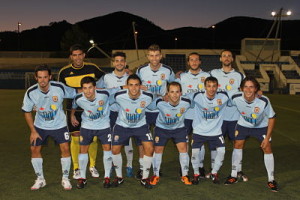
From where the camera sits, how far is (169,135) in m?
5.11

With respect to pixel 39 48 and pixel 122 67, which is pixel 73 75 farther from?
pixel 39 48

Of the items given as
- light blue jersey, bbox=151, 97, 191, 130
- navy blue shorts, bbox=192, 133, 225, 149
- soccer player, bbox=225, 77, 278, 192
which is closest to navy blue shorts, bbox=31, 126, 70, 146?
light blue jersey, bbox=151, 97, 191, 130

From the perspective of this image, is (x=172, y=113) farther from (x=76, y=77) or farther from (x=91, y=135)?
(x=76, y=77)

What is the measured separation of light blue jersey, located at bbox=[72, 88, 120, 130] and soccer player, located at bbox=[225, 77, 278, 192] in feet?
6.40

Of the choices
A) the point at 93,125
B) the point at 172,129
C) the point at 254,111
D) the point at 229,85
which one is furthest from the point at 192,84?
the point at 93,125

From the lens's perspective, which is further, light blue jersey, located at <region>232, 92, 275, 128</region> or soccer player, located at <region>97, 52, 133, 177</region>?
soccer player, located at <region>97, 52, 133, 177</region>

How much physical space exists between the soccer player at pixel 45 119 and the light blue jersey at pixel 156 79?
1.39 meters

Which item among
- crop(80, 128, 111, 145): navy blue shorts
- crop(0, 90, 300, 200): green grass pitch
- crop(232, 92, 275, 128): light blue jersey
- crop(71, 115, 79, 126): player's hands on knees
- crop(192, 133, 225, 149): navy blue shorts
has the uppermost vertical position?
crop(232, 92, 275, 128): light blue jersey

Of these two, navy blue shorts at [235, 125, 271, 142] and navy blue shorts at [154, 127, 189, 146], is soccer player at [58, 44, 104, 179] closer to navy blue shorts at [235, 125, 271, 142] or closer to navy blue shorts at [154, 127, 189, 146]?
navy blue shorts at [154, 127, 189, 146]

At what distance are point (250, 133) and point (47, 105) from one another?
9.93 ft

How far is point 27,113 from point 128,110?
145 cm

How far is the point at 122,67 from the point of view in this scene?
17.5 ft

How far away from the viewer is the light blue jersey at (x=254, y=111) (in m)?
4.87

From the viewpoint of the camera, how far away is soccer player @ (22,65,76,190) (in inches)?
187
